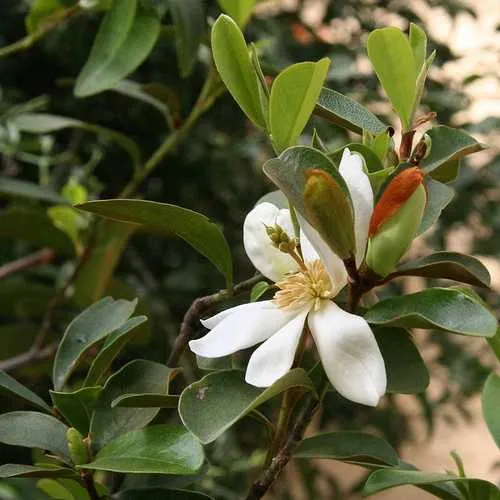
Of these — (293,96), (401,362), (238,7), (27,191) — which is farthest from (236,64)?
(27,191)

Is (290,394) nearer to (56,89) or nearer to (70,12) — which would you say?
(70,12)

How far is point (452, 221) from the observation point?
1070 millimetres

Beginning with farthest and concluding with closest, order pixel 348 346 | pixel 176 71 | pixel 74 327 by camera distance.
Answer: pixel 176 71, pixel 74 327, pixel 348 346

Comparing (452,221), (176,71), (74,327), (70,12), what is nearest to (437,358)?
(452,221)

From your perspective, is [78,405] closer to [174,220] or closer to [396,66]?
[174,220]

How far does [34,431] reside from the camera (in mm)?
344

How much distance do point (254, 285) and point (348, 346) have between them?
0.09 m

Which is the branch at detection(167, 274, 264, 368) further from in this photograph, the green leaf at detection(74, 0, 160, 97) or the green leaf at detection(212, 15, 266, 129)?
the green leaf at detection(74, 0, 160, 97)

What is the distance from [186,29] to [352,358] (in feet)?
1.20

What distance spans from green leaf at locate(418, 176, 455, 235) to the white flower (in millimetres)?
38

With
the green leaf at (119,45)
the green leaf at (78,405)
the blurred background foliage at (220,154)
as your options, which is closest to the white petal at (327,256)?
the green leaf at (78,405)

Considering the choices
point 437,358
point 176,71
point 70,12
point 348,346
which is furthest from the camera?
point 437,358

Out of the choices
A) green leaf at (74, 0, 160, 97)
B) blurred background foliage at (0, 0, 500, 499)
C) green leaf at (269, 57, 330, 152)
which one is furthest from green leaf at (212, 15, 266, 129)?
blurred background foliage at (0, 0, 500, 499)

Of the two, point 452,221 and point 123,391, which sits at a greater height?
point 123,391
